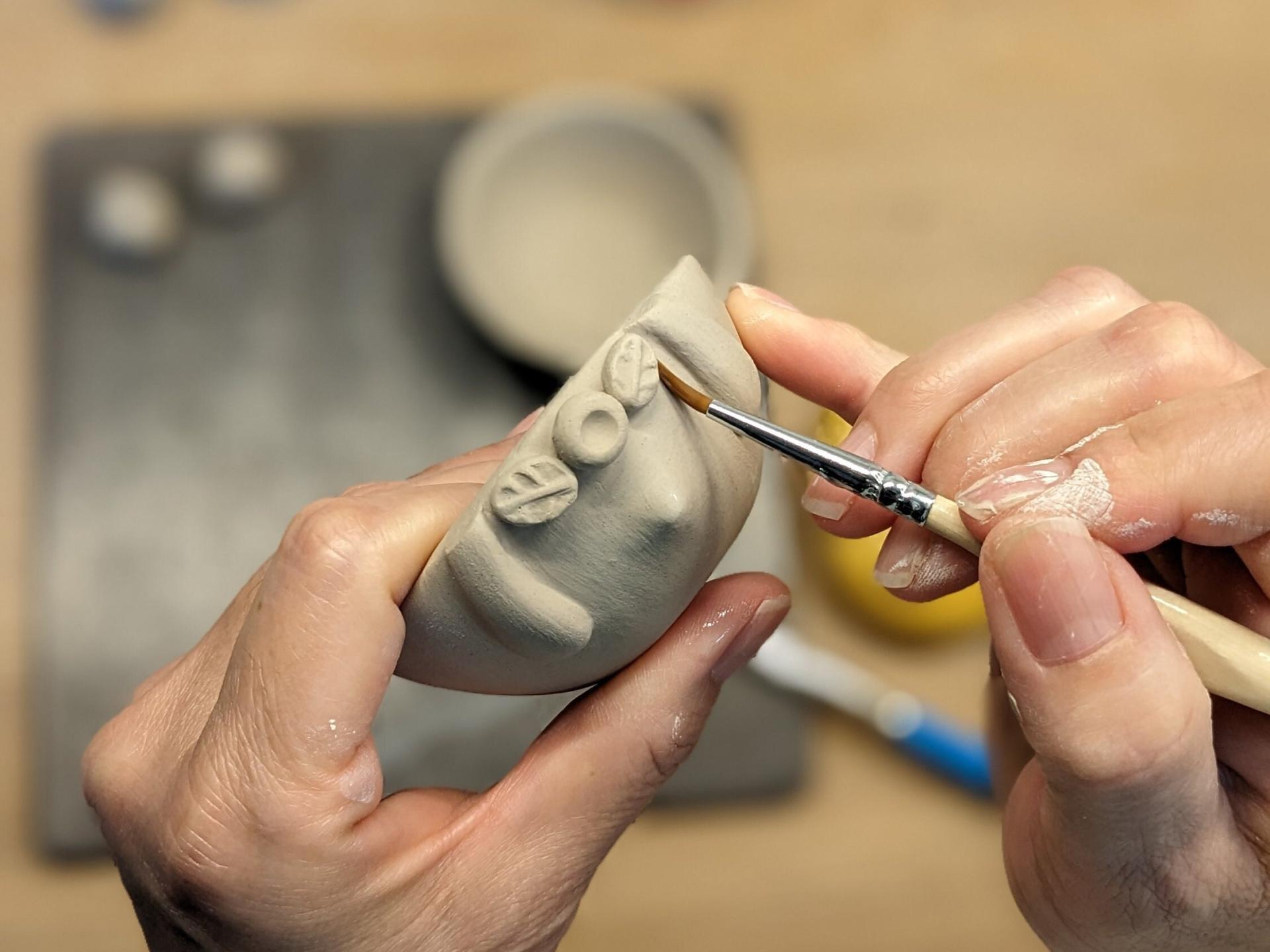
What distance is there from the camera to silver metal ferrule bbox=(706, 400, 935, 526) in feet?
2.55

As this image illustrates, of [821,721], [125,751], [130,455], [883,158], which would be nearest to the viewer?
[125,751]

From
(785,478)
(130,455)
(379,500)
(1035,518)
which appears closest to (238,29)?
(130,455)

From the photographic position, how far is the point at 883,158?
1.80 meters

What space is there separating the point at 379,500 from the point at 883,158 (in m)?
1.28

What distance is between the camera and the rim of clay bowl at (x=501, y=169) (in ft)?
4.99

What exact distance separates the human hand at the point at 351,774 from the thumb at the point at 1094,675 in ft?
0.77

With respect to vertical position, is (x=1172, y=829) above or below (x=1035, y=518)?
below

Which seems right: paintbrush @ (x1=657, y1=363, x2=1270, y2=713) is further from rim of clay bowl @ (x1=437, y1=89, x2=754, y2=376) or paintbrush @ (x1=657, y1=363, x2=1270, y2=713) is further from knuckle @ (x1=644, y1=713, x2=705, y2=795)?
rim of clay bowl @ (x1=437, y1=89, x2=754, y2=376)

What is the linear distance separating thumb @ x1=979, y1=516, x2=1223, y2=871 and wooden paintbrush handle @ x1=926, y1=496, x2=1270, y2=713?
4 cm

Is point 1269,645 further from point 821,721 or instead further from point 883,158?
point 883,158

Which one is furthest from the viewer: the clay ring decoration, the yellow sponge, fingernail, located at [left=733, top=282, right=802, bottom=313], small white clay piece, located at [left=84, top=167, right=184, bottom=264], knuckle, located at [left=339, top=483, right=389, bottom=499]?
small white clay piece, located at [left=84, top=167, right=184, bottom=264]

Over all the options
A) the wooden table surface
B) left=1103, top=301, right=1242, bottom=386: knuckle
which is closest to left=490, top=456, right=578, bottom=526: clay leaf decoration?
left=1103, top=301, right=1242, bottom=386: knuckle

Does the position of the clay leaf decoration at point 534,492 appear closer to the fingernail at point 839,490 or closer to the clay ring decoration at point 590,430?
the clay ring decoration at point 590,430

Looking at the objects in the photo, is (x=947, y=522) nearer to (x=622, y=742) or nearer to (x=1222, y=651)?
(x=1222, y=651)
